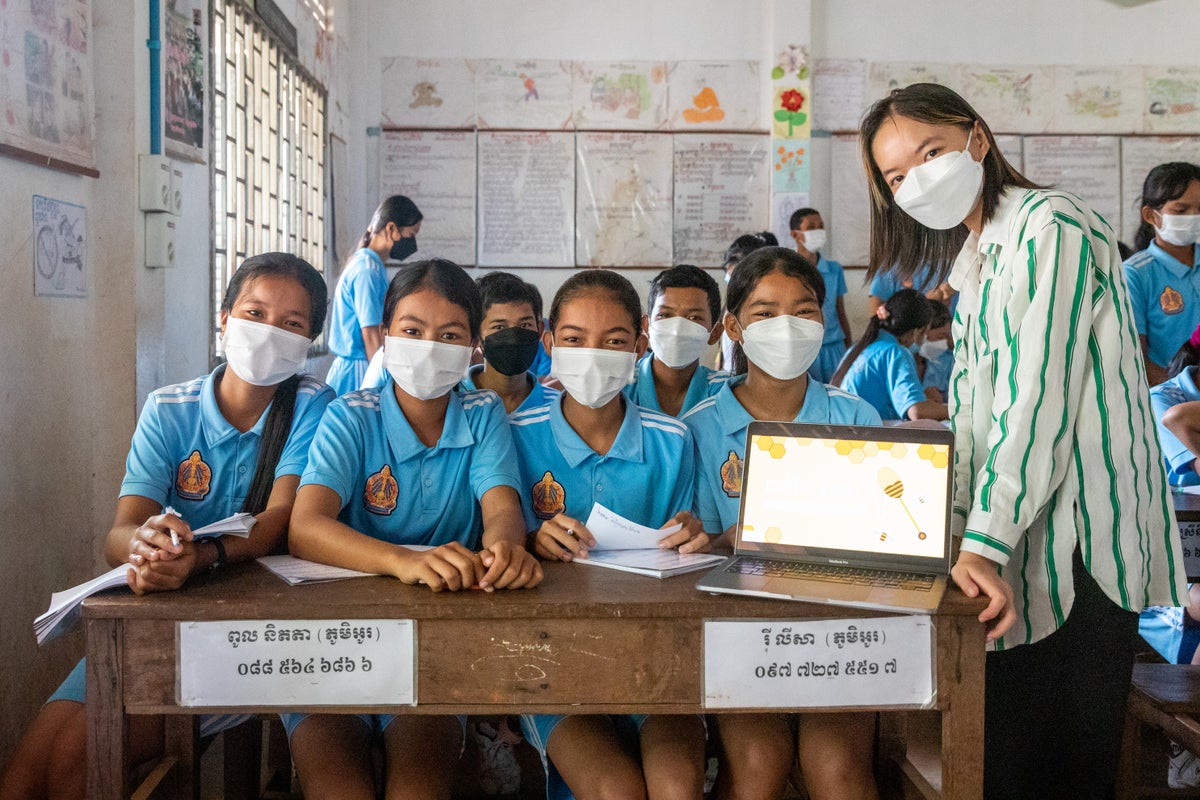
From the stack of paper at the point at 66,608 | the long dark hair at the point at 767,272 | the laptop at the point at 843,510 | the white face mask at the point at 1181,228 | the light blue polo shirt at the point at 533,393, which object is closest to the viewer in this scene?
the stack of paper at the point at 66,608

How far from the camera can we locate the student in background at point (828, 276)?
5.31 meters

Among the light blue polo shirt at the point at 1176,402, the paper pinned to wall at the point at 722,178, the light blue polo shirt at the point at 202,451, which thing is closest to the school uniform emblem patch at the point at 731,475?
the light blue polo shirt at the point at 202,451

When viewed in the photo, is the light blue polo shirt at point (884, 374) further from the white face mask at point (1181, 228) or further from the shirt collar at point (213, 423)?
the shirt collar at point (213, 423)

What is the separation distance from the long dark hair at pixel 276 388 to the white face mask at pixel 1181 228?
2.66 m

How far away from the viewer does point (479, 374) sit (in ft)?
7.73

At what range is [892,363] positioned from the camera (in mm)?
3598

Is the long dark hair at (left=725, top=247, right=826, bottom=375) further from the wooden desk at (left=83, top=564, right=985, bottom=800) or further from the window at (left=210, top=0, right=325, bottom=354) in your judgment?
the window at (left=210, top=0, right=325, bottom=354)

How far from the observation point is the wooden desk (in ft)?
3.90

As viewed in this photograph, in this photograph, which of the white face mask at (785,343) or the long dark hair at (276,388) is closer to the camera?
the long dark hair at (276,388)

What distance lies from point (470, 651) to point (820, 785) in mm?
559

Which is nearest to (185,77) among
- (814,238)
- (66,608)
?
(66,608)

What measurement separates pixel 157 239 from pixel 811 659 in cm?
203

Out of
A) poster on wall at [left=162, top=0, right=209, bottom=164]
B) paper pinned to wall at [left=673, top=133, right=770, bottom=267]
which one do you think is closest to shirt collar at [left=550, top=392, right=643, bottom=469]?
poster on wall at [left=162, top=0, right=209, bottom=164]

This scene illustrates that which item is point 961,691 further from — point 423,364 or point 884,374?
point 884,374
